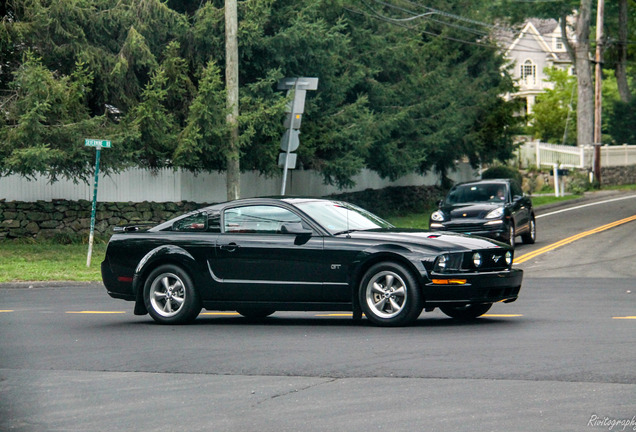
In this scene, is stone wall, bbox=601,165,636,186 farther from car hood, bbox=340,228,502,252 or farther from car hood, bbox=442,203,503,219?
car hood, bbox=340,228,502,252

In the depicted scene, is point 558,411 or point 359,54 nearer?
point 558,411

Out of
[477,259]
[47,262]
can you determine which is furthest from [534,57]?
[477,259]

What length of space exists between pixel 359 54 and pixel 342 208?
21.4m

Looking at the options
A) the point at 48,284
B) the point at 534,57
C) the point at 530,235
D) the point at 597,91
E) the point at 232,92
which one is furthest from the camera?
the point at 534,57

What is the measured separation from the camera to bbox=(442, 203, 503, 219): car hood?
2448 centimetres

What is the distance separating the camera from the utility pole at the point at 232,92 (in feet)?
77.0

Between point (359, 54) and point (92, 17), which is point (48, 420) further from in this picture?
point (359, 54)

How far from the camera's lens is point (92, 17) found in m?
25.8

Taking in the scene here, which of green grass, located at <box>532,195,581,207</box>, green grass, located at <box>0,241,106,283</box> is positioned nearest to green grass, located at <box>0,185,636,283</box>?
green grass, located at <box>0,241,106,283</box>

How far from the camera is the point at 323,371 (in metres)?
9.20

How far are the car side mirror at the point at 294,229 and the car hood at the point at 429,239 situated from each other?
20.7 inches

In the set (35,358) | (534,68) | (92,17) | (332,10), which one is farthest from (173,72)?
(534,68)

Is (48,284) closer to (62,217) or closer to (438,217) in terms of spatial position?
(62,217)

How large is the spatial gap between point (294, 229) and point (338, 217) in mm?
650
